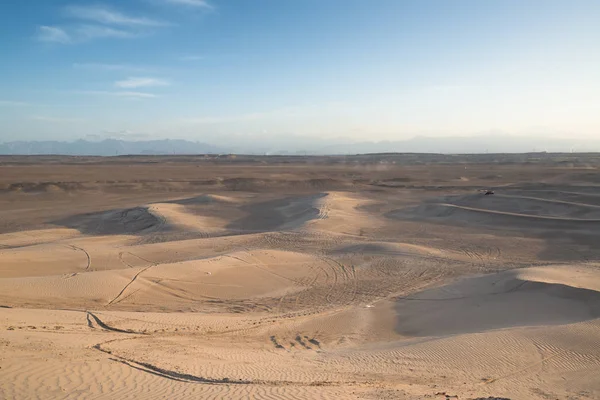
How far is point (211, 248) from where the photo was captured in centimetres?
2067

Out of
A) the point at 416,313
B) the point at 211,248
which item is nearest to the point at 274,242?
the point at 211,248

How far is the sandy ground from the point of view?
7352 millimetres

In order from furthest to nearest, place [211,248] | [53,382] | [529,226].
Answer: [529,226], [211,248], [53,382]

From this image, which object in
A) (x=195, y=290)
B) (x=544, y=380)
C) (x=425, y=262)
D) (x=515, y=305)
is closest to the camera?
(x=544, y=380)

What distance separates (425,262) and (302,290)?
19.8 feet

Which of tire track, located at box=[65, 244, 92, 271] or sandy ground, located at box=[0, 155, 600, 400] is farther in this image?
tire track, located at box=[65, 244, 92, 271]

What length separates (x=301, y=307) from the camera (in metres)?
13.3

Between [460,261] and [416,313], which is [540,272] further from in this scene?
[416,313]

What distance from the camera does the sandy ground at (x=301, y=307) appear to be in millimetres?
7352

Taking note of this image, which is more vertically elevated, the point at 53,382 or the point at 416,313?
the point at 53,382

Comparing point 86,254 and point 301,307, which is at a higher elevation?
point 86,254

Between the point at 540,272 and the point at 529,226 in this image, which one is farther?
the point at 529,226

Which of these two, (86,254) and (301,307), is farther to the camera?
(86,254)

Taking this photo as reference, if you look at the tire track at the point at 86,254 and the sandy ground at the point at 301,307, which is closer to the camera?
the sandy ground at the point at 301,307
